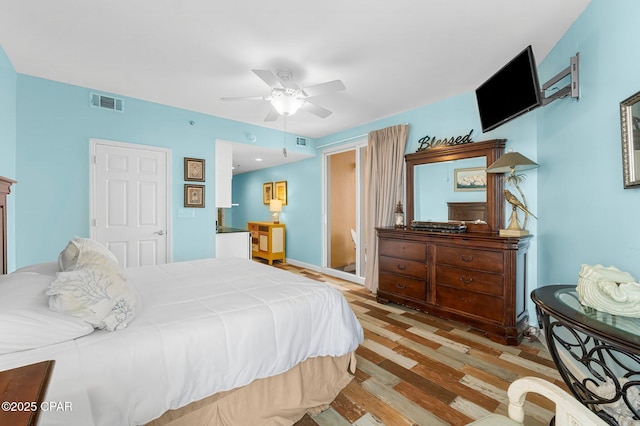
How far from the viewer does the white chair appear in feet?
2.38

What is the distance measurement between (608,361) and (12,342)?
2957 millimetres

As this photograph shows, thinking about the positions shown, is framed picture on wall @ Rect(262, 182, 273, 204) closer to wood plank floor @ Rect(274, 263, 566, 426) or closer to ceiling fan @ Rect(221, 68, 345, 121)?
ceiling fan @ Rect(221, 68, 345, 121)

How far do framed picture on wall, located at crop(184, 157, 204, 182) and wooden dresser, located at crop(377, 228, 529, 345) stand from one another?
2.69m

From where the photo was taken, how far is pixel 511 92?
229 cm

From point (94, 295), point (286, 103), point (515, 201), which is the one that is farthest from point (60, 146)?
point (515, 201)

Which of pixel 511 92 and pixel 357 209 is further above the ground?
pixel 511 92

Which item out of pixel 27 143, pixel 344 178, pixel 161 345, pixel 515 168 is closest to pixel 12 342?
pixel 161 345

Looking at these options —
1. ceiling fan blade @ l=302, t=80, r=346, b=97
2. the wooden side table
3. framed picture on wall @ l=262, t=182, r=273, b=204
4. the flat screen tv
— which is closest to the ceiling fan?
ceiling fan blade @ l=302, t=80, r=346, b=97

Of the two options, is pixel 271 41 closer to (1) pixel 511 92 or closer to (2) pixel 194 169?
(1) pixel 511 92

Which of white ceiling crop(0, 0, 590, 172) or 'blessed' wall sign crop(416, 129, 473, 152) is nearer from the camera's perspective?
white ceiling crop(0, 0, 590, 172)

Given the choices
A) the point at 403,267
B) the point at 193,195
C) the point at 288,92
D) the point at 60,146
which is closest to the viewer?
the point at 288,92

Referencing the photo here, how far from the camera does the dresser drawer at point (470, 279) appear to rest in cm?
266

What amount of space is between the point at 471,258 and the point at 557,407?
7.24ft

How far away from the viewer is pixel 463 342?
8.55ft
